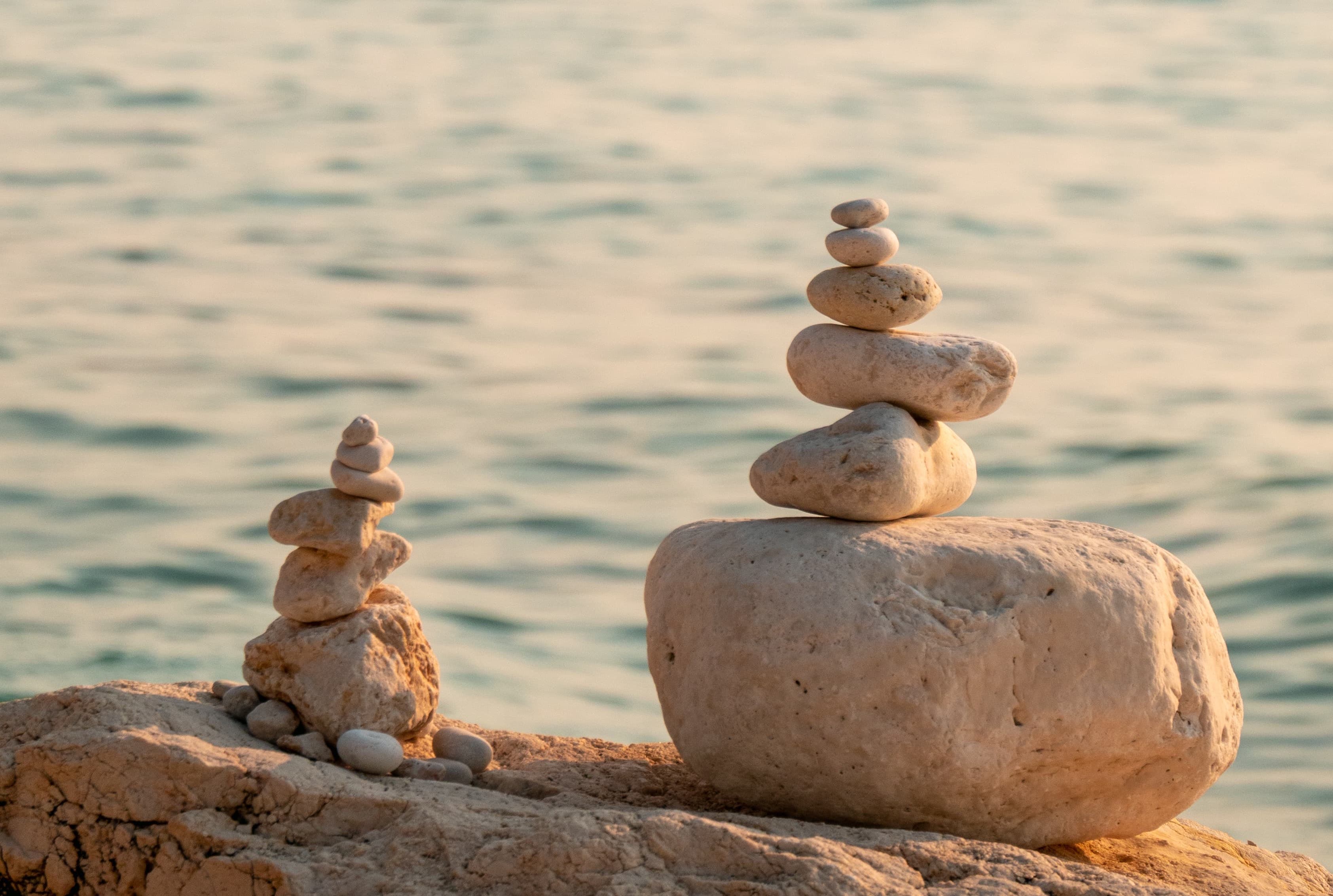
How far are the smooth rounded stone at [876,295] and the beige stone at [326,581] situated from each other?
1.48 m

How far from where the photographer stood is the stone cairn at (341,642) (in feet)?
16.3

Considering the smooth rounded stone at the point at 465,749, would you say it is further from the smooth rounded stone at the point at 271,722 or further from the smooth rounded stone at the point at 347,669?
the smooth rounded stone at the point at 271,722

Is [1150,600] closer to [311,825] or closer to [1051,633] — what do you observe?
[1051,633]

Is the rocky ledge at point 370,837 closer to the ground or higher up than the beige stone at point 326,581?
closer to the ground

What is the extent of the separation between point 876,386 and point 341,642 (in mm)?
1764

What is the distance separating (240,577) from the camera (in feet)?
36.0

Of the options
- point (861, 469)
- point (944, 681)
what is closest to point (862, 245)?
point (861, 469)

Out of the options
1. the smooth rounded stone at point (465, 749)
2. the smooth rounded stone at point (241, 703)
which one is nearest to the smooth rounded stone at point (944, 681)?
the smooth rounded stone at point (465, 749)

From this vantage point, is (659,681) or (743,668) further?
(659,681)

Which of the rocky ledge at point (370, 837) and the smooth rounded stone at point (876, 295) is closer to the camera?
the rocky ledge at point (370, 837)

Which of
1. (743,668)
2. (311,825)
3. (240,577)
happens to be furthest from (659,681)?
(240,577)

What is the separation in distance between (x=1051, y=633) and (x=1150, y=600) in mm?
368

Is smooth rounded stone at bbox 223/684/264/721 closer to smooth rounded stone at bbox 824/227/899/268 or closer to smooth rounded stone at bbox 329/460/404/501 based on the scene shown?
smooth rounded stone at bbox 329/460/404/501

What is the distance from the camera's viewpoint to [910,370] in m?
5.12
